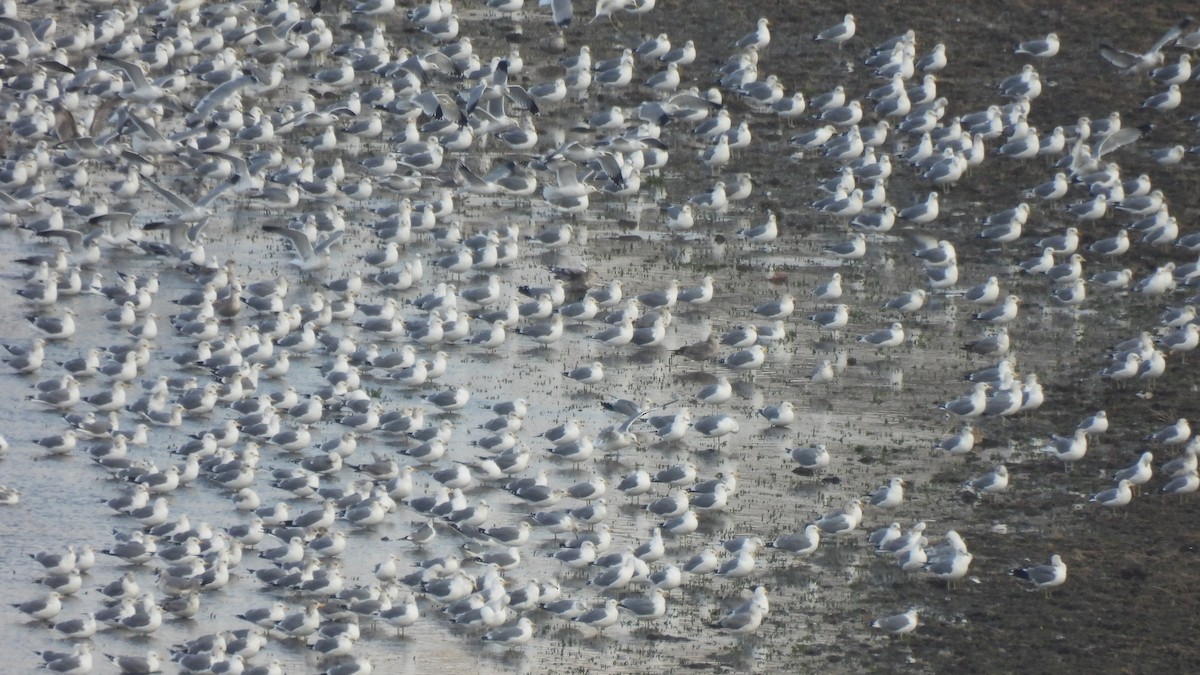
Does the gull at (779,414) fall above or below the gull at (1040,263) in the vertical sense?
below

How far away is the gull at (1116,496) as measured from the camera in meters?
20.7

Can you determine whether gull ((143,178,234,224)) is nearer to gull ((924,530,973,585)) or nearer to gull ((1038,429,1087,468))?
gull ((924,530,973,585))

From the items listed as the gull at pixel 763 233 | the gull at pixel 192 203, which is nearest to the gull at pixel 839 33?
the gull at pixel 763 233

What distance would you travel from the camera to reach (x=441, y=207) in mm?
25797

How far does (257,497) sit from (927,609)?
669cm

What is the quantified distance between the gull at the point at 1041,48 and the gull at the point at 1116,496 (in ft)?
32.4

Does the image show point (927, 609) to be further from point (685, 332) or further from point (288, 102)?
point (288, 102)

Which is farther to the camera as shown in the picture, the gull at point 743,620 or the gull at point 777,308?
the gull at point 777,308

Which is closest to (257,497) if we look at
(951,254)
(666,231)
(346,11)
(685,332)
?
(685,332)

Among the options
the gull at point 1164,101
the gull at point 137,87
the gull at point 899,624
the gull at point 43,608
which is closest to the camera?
the gull at point 899,624

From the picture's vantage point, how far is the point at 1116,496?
20672 mm

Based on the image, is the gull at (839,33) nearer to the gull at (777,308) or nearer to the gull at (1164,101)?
the gull at (1164,101)

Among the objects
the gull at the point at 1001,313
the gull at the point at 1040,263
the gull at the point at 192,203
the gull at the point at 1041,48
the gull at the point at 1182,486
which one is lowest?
the gull at the point at 1182,486

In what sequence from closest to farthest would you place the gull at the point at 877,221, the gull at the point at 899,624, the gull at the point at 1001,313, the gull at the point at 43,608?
the gull at the point at 899,624
the gull at the point at 43,608
the gull at the point at 1001,313
the gull at the point at 877,221
